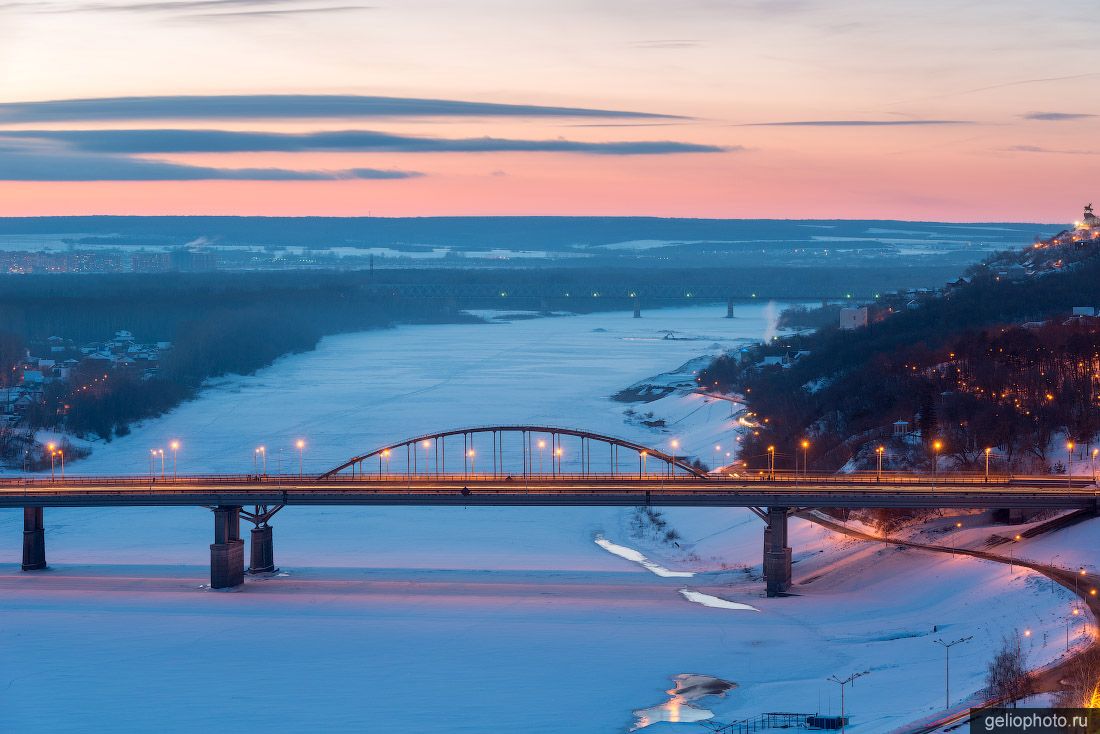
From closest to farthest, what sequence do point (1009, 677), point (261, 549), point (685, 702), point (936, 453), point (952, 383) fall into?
point (1009, 677) < point (685, 702) < point (261, 549) < point (936, 453) < point (952, 383)

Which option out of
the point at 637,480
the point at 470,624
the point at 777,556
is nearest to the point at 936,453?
the point at 637,480

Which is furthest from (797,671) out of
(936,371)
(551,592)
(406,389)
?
(406,389)

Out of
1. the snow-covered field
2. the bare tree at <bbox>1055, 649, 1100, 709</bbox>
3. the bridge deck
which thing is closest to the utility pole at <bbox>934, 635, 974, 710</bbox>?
the snow-covered field

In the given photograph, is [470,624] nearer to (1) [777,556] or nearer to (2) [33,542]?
(1) [777,556]

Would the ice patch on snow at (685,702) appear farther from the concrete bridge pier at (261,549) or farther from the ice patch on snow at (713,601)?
the concrete bridge pier at (261,549)

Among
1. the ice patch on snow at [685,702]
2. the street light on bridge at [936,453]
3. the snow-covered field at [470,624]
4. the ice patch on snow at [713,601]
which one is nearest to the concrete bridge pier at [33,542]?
the snow-covered field at [470,624]

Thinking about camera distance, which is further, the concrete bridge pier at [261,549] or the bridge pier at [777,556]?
the concrete bridge pier at [261,549]

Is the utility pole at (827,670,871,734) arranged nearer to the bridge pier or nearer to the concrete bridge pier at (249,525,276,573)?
the bridge pier

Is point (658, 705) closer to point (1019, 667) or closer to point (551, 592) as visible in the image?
point (1019, 667)
